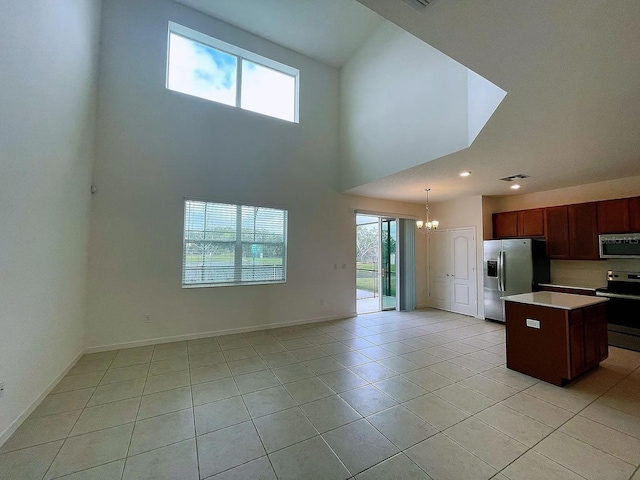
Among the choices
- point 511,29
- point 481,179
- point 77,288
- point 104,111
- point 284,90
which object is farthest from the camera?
point 284,90

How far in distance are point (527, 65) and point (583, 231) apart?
4.36m

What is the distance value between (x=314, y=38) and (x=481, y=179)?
4.06 meters

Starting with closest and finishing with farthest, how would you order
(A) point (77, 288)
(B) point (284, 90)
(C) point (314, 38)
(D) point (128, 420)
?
(D) point (128, 420)
(A) point (77, 288)
(C) point (314, 38)
(B) point (284, 90)

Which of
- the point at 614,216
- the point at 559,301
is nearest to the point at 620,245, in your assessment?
the point at 614,216

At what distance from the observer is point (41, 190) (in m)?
2.43

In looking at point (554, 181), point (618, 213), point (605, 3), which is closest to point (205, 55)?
point (605, 3)

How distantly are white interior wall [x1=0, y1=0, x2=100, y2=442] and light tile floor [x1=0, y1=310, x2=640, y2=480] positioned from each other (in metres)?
0.47

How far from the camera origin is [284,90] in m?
5.41

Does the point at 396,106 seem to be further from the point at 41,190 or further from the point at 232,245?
the point at 41,190

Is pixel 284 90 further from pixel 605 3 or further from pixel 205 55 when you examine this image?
pixel 605 3

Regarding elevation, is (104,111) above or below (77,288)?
above

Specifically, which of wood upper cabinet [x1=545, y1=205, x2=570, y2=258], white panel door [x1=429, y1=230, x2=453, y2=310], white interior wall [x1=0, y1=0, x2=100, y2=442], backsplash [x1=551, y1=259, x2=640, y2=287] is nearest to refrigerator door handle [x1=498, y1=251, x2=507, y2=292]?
wood upper cabinet [x1=545, y1=205, x2=570, y2=258]

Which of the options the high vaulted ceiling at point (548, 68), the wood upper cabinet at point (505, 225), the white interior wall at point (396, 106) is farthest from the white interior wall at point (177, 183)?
the wood upper cabinet at point (505, 225)

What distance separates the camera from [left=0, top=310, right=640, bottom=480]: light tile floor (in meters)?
1.74
